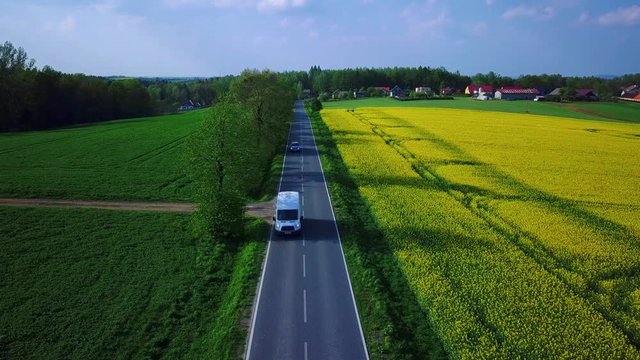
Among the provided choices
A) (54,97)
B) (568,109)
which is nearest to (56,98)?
(54,97)

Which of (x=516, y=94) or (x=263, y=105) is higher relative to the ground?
(x=516, y=94)

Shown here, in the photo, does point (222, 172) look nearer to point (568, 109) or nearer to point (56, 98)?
point (56, 98)

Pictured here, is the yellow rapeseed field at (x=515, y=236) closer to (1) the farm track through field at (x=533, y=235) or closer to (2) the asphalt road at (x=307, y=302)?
(1) the farm track through field at (x=533, y=235)

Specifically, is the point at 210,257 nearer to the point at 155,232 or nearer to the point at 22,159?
the point at 155,232

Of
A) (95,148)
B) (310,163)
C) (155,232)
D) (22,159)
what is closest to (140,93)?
(95,148)

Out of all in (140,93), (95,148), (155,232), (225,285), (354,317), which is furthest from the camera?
(140,93)

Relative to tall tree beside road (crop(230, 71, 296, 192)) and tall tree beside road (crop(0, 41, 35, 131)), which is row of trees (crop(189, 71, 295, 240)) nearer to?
tall tree beside road (crop(230, 71, 296, 192))

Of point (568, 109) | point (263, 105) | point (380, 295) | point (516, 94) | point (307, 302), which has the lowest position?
point (307, 302)
